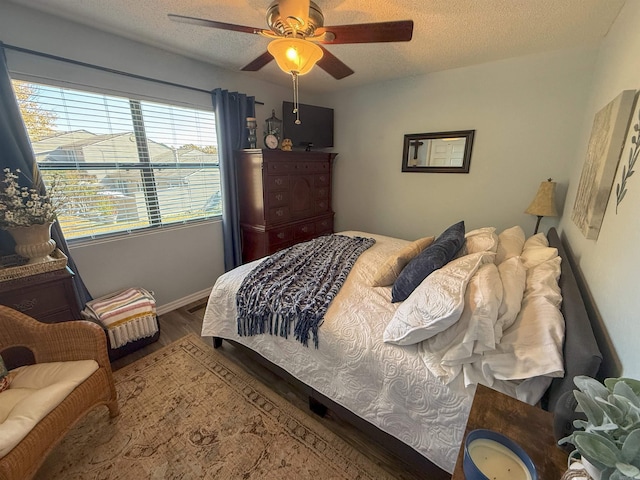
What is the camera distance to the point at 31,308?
1.62 metres

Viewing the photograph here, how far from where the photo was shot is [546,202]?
2.36 meters

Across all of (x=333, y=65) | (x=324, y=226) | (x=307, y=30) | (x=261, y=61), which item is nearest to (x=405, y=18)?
(x=333, y=65)

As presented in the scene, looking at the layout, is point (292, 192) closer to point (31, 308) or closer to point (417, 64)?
point (417, 64)

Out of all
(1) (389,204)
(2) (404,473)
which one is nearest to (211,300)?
(2) (404,473)

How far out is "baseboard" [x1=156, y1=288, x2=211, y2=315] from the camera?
109 inches

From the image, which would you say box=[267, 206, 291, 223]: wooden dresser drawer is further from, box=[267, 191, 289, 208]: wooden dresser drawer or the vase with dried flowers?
the vase with dried flowers

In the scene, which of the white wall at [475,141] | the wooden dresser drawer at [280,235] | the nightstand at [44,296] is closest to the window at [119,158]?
the nightstand at [44,296]

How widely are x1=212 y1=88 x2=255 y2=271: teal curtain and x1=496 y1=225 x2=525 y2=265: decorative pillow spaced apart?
2.51 m

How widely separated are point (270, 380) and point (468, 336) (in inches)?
54.2

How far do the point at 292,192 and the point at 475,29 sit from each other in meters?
2.15

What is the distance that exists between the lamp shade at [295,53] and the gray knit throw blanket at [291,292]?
1.27m

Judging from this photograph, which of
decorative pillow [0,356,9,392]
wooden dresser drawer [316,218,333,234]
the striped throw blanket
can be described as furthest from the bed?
wooden dresser drawer [316,218,333,234]

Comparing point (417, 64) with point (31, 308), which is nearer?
point (31, 308)

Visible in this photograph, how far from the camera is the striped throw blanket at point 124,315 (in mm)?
2039
